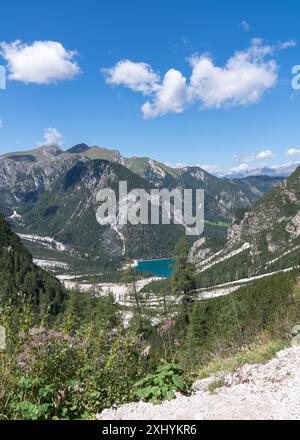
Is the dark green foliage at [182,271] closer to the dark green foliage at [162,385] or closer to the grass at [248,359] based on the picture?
the grass at [248,359]

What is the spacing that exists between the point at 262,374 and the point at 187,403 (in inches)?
87.7

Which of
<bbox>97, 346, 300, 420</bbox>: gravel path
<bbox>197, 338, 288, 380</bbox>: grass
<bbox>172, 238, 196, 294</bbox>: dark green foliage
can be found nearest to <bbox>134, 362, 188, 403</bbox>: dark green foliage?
<bbox>97, 346, 300, 420</bbox>: gravel path

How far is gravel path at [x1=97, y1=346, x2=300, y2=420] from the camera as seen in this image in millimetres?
7344

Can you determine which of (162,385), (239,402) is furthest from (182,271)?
(239,402)

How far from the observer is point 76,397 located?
823cm

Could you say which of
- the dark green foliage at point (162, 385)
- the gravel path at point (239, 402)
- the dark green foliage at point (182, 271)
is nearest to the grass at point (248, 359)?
the gravel path at point (239, 402)

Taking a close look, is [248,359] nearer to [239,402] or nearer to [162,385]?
[239,402]

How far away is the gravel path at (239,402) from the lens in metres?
7.34

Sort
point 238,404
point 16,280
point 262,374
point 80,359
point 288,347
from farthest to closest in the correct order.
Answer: point 16,280 < point 288,347 < point 262,374 < point 80,359 < point 238,404

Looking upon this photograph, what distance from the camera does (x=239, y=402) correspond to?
25.7 feet

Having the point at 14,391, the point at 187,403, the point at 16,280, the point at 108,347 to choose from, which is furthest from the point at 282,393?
the point at 16,280

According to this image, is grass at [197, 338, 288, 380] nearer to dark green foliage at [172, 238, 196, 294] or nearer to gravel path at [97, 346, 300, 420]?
gravel path at [97, 346, 300, 420]

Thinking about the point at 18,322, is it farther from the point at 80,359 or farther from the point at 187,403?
the point at 187,403

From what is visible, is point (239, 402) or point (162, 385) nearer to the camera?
point (239, 402)
